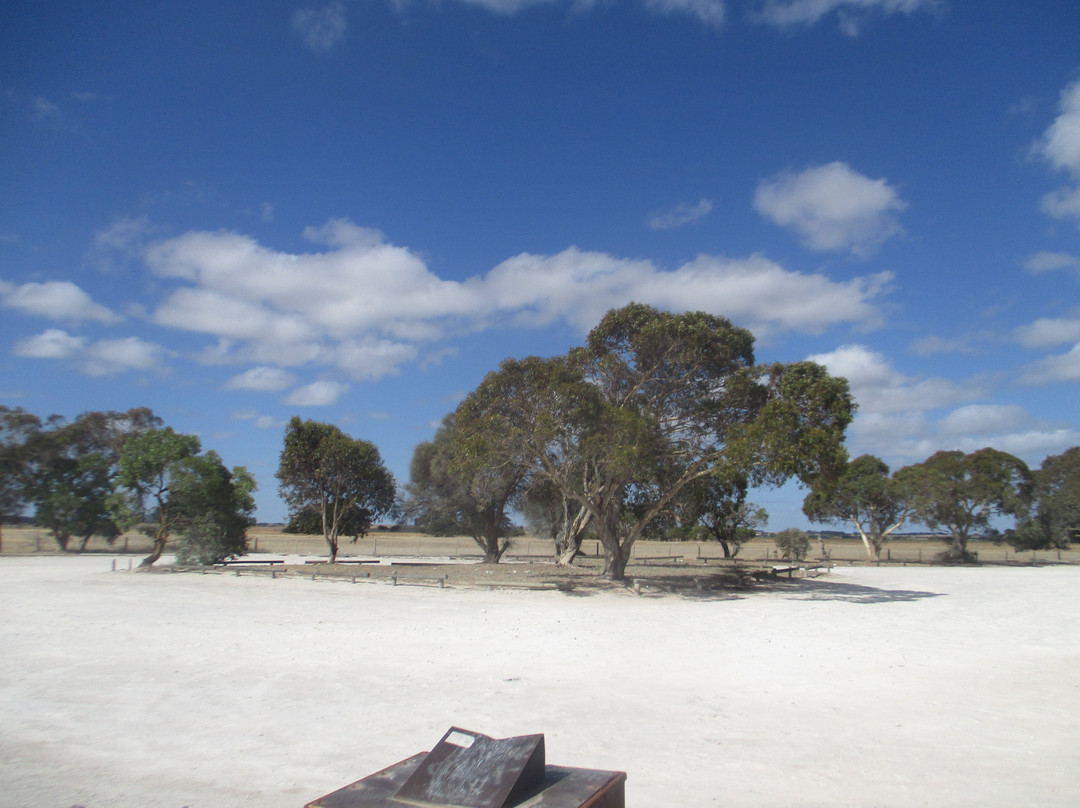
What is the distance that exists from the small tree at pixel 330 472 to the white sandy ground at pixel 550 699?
58.5 ft

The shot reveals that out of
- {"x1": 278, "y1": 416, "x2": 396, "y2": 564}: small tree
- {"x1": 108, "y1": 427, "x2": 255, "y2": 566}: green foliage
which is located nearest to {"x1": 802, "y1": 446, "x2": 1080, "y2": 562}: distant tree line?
{"x1": 278, "y1": 416, "x2": 396, "y2": 564}: small tree

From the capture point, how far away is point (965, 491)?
151ft

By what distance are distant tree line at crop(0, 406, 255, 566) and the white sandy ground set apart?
10.8m

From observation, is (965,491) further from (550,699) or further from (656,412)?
(550,699)

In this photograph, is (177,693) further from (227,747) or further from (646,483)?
(646,483)

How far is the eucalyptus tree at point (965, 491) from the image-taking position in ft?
150

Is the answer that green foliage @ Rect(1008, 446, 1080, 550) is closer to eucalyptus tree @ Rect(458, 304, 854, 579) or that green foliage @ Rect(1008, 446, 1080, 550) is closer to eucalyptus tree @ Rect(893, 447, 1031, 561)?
eucalyptus tree @ Rect(893, 447, 1031, 561)

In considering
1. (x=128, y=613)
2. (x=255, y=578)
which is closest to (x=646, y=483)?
(x=255, y=578)

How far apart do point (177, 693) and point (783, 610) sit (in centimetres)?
1557

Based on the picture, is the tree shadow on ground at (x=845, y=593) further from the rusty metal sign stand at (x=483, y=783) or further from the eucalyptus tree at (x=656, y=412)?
the rusty metal sign stand at (x=483, y=783)

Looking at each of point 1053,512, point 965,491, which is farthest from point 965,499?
point 1053,512

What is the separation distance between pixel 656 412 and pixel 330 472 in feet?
65.5

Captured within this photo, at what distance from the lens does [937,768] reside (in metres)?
6.25

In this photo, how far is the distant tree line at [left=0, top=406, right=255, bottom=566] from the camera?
2819 centimetres
